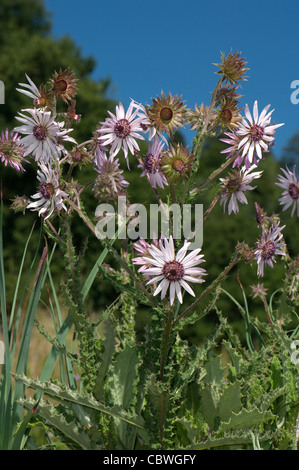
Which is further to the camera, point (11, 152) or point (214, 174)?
point (11, 152)

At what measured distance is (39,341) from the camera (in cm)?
695

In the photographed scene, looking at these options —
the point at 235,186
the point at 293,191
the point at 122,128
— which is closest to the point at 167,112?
the point at 122,128

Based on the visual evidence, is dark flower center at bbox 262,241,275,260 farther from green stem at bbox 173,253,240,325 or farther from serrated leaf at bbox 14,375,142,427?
serrated leaf at bbox 14,375,142,427

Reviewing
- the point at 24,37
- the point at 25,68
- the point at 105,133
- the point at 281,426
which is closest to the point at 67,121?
the point at 105,133

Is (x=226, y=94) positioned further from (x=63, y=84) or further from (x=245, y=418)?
(x=245, y=418)

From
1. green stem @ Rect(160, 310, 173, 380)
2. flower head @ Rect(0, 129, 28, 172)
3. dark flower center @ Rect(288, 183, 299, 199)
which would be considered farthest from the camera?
dark flower center @ Rect(288, 183, 299, 199)

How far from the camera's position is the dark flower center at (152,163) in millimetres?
2225

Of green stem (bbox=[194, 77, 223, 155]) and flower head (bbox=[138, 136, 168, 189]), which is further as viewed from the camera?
flower head (bbox=[138, 136, 168, 189])

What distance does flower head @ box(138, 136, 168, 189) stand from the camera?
2.22 metres

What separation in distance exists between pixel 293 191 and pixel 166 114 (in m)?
1.14

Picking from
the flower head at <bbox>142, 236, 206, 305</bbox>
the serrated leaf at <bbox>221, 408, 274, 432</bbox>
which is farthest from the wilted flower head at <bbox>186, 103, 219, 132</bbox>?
the serrated leaf at <bbox>221, 408, 274, 432</bbox>

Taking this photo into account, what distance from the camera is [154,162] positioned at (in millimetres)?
2225

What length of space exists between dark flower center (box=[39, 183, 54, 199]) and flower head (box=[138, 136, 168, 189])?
0.39 meters

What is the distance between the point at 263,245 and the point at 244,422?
31.2 inches
